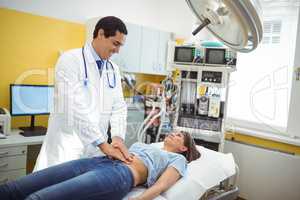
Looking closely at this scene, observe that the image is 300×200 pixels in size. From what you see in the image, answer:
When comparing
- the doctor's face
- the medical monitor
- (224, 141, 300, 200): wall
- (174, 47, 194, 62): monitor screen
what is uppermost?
(174, 47, 194, 62): monitor screen

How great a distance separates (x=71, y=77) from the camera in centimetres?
163

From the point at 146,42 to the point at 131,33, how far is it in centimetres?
25

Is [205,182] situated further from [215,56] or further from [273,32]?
[273,32]

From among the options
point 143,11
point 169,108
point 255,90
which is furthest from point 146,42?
point 255,90

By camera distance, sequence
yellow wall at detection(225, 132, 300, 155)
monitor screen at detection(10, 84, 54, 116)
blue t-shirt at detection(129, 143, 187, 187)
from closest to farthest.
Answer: blue t-shirt at detection(129, 143, 187, 187), monitor screen at detection(10, 84, 54, 116), yellow wall at detection(225, 132, 300, 155)

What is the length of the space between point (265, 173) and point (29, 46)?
260 cm

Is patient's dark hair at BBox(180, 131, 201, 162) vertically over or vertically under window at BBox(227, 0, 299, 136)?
under

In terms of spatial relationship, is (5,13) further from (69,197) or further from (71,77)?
(69,197)

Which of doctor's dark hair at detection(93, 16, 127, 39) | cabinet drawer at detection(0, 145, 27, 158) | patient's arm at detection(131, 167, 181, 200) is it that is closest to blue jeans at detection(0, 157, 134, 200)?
patient's arm at detection(131, 167, 181, 200)

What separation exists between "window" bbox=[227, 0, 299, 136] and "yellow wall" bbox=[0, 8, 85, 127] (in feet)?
6.46

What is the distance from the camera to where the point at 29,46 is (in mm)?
2738

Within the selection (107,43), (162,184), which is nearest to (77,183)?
(162,184)

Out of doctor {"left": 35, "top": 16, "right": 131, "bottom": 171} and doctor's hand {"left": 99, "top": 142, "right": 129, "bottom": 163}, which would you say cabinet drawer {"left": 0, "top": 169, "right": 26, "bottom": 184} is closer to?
doctor {"left": 35, "top": 16, "right": 131, "bottom": 171}

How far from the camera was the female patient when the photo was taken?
1.36 metres
